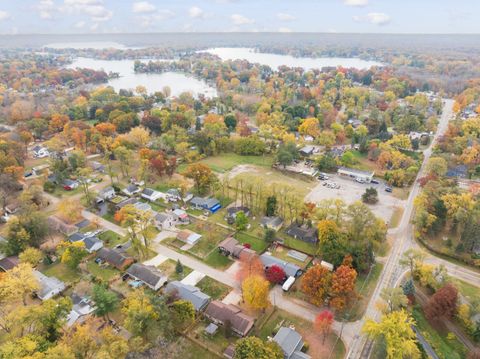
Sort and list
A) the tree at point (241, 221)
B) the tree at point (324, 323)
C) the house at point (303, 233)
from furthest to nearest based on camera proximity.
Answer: the tree at point (241, 221) < the house at point (303, 233) < the tree at point (324, 323)

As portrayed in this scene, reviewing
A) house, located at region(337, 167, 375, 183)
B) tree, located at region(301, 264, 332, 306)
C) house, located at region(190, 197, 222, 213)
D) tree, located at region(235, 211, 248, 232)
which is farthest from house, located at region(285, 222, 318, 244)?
house, located at region(337, 167, 375, 183)

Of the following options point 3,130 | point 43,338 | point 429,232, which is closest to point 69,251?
point 43,338

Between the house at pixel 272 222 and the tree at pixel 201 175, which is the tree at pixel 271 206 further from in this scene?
the tree at pixel 201 175

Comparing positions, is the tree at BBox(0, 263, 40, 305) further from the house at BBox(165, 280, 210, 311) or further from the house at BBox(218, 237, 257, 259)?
the house at BBox(218, 237, 257, 259)

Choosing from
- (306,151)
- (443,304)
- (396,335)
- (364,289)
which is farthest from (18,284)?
(306,151)

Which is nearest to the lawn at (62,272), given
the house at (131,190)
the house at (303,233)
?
the house at (131,190)

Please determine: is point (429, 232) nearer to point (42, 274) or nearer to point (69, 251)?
point (69, 251)
